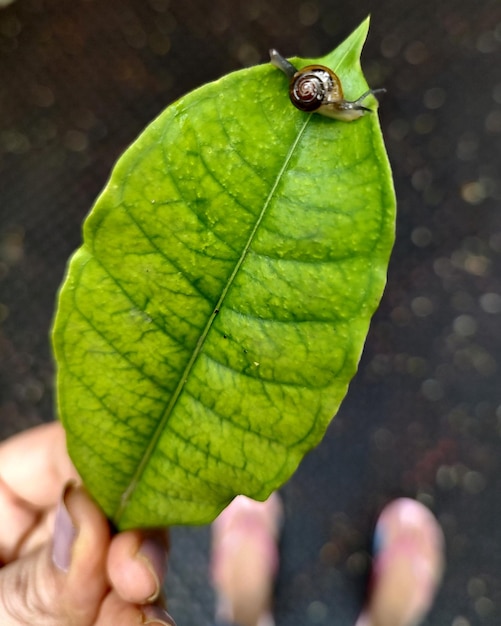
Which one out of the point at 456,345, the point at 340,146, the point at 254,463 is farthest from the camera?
the point at 456,345

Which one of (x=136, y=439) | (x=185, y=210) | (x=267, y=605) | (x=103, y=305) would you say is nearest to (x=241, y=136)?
(x=185, y=210)

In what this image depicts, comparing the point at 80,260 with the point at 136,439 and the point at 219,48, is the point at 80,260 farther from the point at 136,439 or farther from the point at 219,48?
the point at 219,48

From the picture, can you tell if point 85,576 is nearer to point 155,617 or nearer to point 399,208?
point 155,617

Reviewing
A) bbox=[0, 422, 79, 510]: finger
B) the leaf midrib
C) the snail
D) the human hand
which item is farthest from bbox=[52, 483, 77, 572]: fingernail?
the snail

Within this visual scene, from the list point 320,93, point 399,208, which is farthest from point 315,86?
point 399,208

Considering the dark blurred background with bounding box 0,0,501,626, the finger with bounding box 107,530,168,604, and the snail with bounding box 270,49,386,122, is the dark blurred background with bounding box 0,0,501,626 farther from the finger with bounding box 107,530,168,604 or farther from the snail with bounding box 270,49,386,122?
the snail with bounding box 270,49,386,122

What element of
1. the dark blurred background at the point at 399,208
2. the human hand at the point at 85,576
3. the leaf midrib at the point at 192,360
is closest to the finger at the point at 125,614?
the human hand at the point at 85,576

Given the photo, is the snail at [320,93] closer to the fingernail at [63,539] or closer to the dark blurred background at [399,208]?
the fingernail at [63,539]
